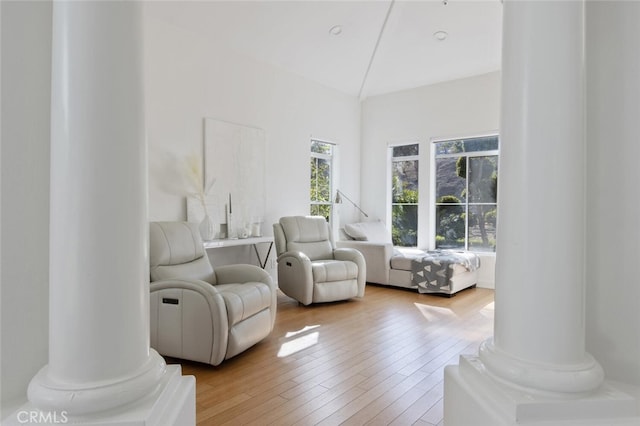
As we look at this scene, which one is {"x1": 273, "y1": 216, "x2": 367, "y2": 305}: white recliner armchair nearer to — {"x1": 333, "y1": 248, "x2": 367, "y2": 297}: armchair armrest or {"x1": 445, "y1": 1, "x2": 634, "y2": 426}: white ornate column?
{"x1": 333, "y1": 248, "x2": 367, "y2": 297}: armchair armrest

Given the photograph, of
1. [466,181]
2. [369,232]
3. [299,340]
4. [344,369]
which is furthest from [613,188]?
[466,181]

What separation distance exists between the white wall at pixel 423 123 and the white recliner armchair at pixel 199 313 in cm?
364

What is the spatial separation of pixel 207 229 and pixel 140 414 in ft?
10.3

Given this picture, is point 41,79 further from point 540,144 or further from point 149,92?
point 149,92

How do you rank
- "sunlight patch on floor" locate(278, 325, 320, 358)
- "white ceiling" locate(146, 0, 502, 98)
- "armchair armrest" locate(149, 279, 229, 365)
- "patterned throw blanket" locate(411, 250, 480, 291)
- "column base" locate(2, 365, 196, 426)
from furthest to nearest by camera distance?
"patterned throw blanket" locate(411, 250, 480, 291) → "white ceiling" locate(146, 0, 502, 98) → "sunlight patch on floor" locate(278, 325, 320, 358) → "armchair armrest" locate(149, 279, 229, 365) → "column base" locate(2, 365, 196, 426)

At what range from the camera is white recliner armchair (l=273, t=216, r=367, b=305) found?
398 centimetres

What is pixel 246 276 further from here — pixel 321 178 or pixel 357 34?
pixel 357 34

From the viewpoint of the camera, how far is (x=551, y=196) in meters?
1.00

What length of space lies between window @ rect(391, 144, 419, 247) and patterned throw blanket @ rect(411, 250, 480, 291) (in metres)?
1.16

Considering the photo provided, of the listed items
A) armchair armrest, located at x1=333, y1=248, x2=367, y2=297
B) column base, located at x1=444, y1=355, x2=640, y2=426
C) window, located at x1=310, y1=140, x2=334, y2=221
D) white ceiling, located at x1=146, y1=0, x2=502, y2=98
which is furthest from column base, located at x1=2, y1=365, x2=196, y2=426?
window, located at x1=310, y1=140, x2=334, y2=221

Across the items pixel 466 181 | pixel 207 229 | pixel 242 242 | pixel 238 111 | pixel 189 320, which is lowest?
pixel 189 320

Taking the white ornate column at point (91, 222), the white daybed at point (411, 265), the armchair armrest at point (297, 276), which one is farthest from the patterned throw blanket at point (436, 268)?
the white ornate column at point (91, 222)

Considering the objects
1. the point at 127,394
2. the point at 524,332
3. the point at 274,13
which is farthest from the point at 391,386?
the point at 274,13

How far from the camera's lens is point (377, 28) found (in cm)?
461
